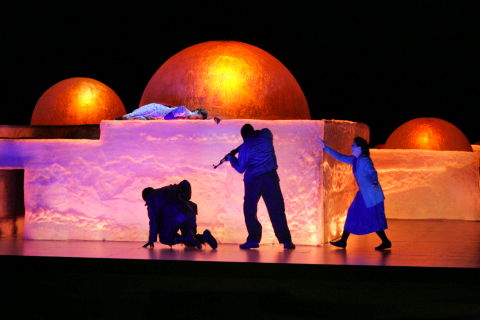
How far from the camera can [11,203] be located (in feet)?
38.4

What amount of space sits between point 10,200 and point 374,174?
5816 millimetres

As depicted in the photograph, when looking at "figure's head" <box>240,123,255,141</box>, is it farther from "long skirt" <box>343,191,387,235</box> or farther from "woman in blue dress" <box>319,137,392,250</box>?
"long skirt" <box>343,191,387,235</box>

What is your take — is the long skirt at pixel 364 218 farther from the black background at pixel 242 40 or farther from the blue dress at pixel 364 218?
the black background at pixel 242 40

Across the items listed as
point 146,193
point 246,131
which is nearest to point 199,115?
point 246,131

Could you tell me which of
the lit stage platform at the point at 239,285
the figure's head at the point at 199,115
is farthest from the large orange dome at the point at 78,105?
the lit stage platform at the point at 239,285

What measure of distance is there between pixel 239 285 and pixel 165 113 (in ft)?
12.7

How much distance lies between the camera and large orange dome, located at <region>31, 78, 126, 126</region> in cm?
1574

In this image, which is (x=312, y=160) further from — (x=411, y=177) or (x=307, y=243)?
(x=411, y=177)

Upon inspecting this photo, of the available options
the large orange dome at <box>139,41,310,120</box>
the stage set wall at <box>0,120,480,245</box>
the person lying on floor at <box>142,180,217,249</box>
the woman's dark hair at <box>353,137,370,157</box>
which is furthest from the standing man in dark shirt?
the large orange dome at <box>139,41,310,120</box>

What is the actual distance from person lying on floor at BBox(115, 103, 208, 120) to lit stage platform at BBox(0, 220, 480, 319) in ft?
8.43

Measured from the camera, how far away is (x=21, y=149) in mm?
11227

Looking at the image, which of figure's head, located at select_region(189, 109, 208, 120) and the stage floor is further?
figure's head, located at select_region(189, 109, 208, 120)

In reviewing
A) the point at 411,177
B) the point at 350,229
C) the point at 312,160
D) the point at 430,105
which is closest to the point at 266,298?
the point at 350,229

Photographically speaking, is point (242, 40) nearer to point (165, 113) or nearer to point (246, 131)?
point (165, 113)
